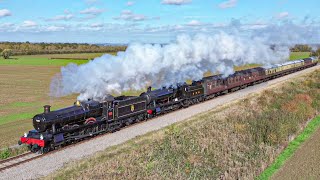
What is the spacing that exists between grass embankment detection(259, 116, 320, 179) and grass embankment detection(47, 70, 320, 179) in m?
0.39

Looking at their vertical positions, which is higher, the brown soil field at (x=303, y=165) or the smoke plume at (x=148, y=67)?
the smoke plume at (x=148, y=67)

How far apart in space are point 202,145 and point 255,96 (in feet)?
70.8

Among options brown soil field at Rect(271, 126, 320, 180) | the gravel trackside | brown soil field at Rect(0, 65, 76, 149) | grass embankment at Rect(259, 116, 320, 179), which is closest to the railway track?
the gravel trackside

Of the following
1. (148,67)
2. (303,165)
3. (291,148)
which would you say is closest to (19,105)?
(148,67)

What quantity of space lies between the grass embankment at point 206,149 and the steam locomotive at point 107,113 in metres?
3.09

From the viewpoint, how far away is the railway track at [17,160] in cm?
1971

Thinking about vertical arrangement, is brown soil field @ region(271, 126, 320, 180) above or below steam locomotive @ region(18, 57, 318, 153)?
below

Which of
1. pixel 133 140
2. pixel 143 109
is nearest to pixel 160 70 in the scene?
pixel 143 109

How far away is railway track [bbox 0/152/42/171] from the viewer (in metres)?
19.7

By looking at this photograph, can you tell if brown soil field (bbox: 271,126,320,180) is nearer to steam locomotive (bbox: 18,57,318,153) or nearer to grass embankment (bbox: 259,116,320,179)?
grass embankment (bbox: 259,116,320,179)

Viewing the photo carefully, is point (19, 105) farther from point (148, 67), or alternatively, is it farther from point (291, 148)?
point (291, 148)

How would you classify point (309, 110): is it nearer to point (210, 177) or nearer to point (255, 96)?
point (255, 96)

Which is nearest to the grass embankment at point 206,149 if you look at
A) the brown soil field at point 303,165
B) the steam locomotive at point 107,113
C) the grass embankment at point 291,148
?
the grass embankment at point 291,148

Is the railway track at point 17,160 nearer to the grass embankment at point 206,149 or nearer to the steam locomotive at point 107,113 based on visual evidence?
the steam locomotive at point 107,113
